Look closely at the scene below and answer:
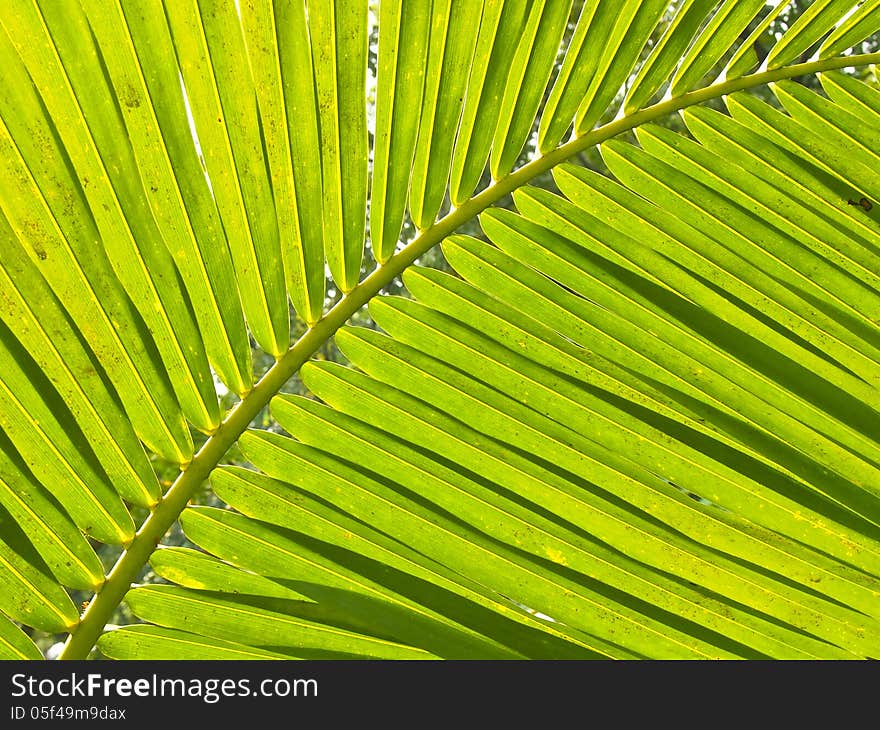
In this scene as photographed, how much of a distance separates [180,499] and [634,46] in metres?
0.64

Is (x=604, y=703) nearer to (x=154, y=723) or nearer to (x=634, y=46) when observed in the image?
(x=154, y=723)

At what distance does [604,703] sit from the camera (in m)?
0.71

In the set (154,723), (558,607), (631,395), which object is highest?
(631,395)

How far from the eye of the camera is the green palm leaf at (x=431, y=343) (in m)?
0.69

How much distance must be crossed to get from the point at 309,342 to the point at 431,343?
0.13 m

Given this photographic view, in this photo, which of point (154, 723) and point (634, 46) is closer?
point (154, 723)

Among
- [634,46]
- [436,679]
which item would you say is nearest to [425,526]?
[436,679]

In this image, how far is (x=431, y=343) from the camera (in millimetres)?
790

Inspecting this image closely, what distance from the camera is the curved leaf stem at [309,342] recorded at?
74 cm

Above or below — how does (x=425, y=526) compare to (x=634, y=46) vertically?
below

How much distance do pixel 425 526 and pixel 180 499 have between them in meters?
0.24

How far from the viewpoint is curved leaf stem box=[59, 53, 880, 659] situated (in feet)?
2.42

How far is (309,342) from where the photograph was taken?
0.80 meters

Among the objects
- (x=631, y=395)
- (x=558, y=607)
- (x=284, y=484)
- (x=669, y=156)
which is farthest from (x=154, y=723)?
(x=669, y=156)
